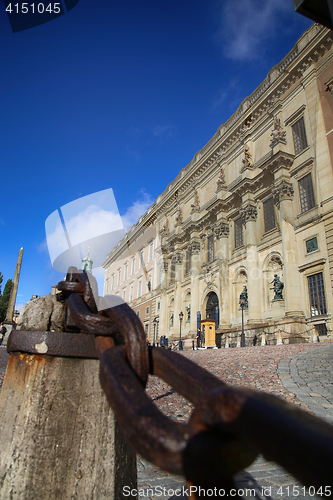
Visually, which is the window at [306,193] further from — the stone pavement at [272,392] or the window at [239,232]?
the stone pavement at [272,392]

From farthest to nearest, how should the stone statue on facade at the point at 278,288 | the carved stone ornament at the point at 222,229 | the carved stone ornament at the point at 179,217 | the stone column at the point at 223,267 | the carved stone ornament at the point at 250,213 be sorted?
the carved stone ornament at the point at 179,217
the carved stone ornament at the point at 222,229
the stone column at the point at 223,267
the carved stone ornament at the point at 250,213
the stone statue on facade at the point at 278,288

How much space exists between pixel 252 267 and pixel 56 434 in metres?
24.2

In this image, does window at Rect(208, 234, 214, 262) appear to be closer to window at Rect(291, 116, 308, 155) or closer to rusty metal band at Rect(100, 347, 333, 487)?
window at Rect(291, 116, 308, 155)

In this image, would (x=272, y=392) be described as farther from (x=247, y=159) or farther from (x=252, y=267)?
(x=247, y=159)

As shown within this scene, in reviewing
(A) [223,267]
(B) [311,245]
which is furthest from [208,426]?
(A) [223,267]

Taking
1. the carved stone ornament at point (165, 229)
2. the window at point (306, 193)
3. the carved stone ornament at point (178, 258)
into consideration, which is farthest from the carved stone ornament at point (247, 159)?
the carved stone ornament at point (165, 229)

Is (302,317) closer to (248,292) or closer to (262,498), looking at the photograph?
(248,292)

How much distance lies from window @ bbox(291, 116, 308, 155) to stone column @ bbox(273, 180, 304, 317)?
278 centimetres

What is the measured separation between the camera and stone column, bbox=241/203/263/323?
2299cm

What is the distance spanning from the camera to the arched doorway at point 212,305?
2920 centimetres

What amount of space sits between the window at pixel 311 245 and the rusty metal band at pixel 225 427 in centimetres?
2102

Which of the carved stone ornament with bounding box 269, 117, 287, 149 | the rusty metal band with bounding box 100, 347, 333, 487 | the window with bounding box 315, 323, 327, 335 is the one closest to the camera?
the rusty metal band with bounding box 100, 347, 333, 487

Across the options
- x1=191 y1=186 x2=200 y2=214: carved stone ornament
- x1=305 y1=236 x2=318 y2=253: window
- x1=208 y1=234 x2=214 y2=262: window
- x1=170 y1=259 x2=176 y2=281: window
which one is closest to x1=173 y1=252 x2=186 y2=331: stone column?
x1=170 y1=259 x2=176 y2=281: window

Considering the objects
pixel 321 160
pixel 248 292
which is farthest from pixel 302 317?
pixel 321 160
